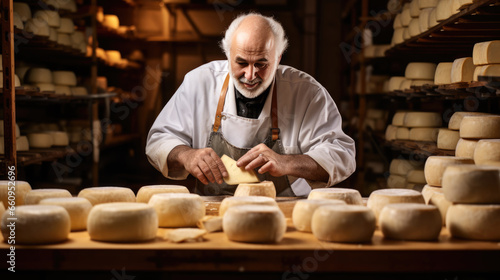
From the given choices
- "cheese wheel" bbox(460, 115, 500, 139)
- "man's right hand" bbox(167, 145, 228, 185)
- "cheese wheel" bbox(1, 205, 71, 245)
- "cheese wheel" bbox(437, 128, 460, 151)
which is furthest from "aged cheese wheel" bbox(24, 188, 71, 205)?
"cheese wheel" bbox(437, 128, 460, 151)

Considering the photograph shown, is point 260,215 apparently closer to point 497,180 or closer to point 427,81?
point 497,180

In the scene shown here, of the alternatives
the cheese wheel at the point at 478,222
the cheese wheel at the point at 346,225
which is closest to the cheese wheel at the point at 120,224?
the cheese wheel at the point at 346,225

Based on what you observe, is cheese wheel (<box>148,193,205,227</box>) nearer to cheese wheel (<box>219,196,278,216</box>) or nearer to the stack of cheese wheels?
cheese wheel (<box>219,196,278,216</box>)

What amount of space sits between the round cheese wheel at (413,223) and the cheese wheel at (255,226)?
304 mm

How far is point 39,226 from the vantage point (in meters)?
1.40

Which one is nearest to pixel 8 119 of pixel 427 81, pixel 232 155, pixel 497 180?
pixel 232 155

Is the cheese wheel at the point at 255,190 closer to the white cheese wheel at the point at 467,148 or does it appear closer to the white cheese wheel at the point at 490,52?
the white cheese wheel at the point at 467,148

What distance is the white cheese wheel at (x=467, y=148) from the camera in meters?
2.13

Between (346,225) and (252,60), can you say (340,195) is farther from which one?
(252,60)

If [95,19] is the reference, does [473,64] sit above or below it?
below

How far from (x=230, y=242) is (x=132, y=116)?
6214 mm

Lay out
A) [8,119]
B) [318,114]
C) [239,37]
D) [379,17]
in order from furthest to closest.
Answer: [379,17] < [8,119] < [318,114] < [239,37]

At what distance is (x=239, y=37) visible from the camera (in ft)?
8.48

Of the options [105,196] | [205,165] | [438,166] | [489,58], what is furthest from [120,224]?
[489,58]
